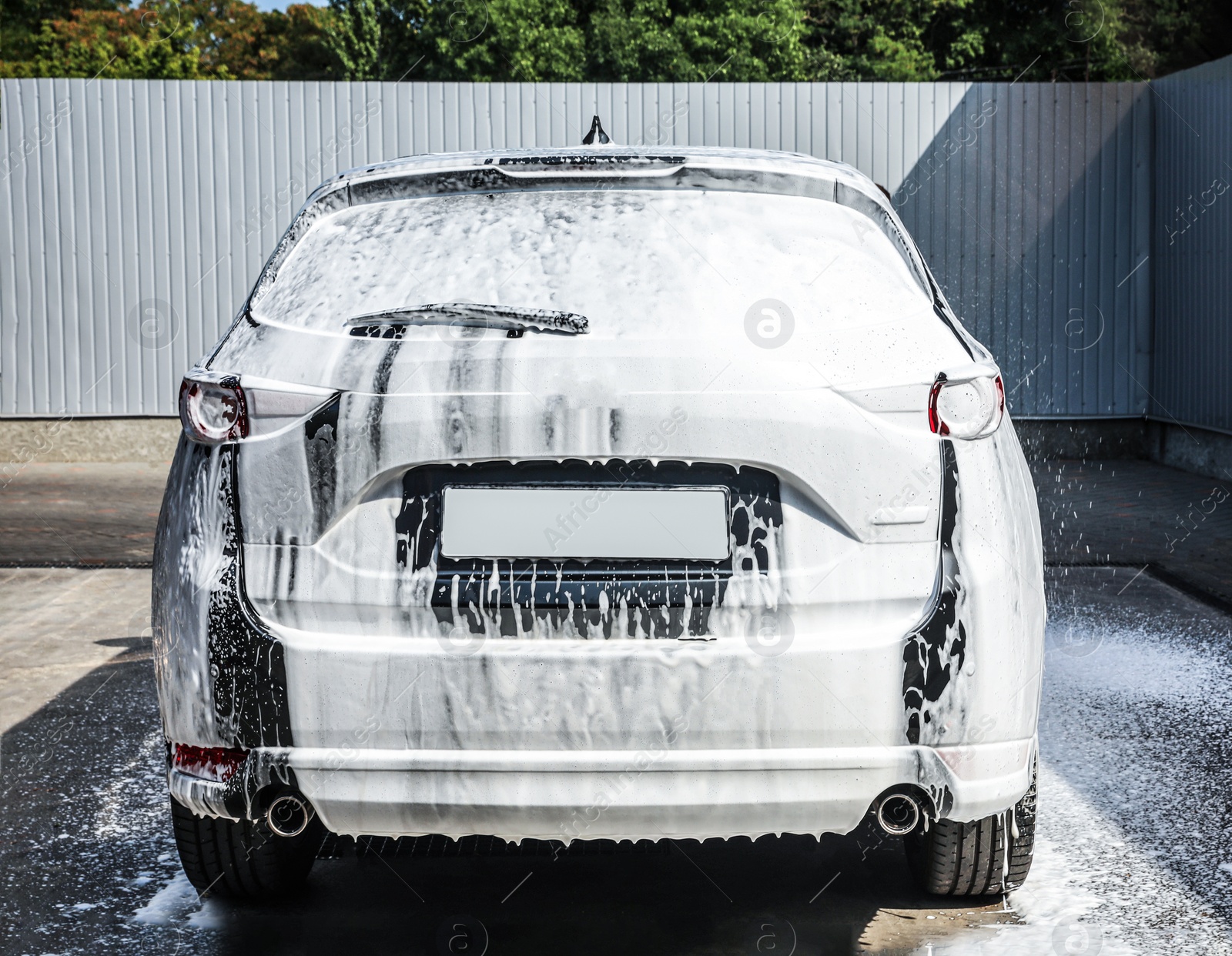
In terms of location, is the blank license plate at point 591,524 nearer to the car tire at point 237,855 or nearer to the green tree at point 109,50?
the car tire at point 237,855

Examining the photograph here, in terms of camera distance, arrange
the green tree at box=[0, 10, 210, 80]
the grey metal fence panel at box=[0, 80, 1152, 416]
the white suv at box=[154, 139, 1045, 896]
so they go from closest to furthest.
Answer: the white suv at box=[154, 139, 1045, 896] < the grey metal fence panel at box=[0, 80, 1152, 416] < the green tree at box=[0, 10, 210, 80]

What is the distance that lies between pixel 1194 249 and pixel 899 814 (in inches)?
433

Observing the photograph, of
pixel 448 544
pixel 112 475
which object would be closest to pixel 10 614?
pixel 448 544

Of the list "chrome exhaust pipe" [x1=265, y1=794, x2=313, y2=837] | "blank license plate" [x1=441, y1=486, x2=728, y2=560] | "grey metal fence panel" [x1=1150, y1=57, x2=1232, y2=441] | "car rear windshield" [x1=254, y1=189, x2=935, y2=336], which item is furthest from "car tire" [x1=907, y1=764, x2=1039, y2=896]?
"grey metal fence panel" [x1=1150, y1=57, x2=1232, y2=441]

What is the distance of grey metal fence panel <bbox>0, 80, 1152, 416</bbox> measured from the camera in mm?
13133

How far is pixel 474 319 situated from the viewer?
250 cm

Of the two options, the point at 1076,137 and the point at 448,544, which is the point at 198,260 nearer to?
the point at 1076,137

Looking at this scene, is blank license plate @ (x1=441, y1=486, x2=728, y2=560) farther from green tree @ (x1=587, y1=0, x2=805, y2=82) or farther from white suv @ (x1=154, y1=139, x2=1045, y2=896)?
green tree @ (x1=587, y1=0, x2=805, y2=82)

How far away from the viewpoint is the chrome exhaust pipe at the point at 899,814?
2.50m

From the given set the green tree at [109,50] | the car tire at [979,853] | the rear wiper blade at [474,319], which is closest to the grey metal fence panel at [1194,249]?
the car tire at [979,853]

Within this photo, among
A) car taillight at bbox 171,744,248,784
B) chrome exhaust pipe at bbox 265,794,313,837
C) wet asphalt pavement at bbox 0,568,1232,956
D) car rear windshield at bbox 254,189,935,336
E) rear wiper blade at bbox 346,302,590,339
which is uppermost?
car rear windshield at bbox 254,189,935,336

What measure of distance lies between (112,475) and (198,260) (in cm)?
231

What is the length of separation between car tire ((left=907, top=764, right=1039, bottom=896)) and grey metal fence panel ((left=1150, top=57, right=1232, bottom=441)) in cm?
927

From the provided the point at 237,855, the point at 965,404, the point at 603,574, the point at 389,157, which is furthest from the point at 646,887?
the point at 389,157
